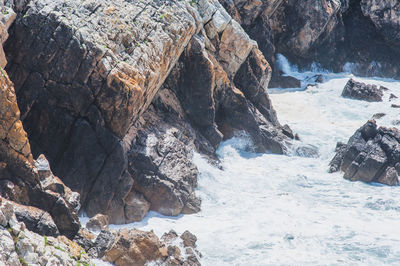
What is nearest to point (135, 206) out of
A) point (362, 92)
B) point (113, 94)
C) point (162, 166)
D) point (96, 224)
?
point (162, 166)

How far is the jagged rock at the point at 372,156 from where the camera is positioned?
69.0ft

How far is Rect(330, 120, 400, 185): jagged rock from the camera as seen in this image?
2103 cm

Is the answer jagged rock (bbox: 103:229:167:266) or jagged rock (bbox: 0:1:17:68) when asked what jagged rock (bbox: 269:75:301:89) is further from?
jagged rock (bbox: 103:229:167:266)

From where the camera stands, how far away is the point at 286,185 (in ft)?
66.9

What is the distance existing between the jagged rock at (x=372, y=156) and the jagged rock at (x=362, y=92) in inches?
613

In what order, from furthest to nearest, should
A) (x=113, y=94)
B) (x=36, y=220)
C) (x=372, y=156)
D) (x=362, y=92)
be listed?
(x=362, y=92) → (x=372, y=156) → (x=113, y=94) → (x=36, y=220)

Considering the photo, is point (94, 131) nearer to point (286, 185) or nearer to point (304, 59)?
point (286, 185)

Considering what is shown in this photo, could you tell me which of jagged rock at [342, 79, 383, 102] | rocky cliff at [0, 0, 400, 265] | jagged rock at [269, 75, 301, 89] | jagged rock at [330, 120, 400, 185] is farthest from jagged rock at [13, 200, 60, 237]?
jagged rock at [342, 79, 383, 102]

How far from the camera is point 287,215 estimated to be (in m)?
16.7

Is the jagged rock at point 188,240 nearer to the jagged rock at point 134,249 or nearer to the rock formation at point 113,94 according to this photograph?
the jagged rock at point 134,249

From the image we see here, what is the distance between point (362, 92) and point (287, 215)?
24480 mm

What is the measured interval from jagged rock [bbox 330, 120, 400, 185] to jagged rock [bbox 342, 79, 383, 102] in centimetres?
1557

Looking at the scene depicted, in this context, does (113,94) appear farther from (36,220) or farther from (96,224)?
(36,220)

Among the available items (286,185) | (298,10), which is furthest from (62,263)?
(298,10)
